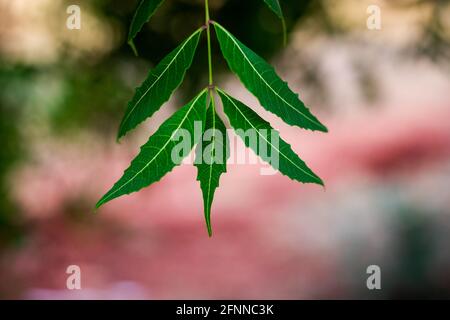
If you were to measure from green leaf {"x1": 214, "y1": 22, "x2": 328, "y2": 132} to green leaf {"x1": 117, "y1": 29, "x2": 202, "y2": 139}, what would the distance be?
1.7 inches

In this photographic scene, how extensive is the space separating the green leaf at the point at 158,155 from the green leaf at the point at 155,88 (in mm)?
30

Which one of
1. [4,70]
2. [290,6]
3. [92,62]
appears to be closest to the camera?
[290,6]

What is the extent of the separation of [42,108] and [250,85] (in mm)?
1266

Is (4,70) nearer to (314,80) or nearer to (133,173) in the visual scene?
(314,80)

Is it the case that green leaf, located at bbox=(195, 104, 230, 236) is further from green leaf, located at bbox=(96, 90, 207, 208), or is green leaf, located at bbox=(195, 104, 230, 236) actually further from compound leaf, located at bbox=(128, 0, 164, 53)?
compound leaf, located at bbox=(128, 0, 164, 53)

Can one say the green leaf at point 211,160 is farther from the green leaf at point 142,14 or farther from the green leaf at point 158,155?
the green leaf at point 142,14

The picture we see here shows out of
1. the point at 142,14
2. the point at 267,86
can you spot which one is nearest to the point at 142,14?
the point at 142,14

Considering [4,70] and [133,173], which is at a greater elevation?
[4,70]

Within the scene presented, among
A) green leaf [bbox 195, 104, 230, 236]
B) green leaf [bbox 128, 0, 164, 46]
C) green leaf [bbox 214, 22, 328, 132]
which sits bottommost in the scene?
green leaf [bbox 195, 104, 230, 236]

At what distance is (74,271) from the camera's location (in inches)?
70.4

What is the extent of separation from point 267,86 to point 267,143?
6 centimetres

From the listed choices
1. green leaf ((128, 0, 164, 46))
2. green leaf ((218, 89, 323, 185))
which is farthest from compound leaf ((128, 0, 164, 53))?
green leaf ((218, 89, 323, 185))

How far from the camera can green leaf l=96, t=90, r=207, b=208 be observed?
19.1 inches

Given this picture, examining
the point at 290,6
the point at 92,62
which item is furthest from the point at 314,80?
the point at 92,62
